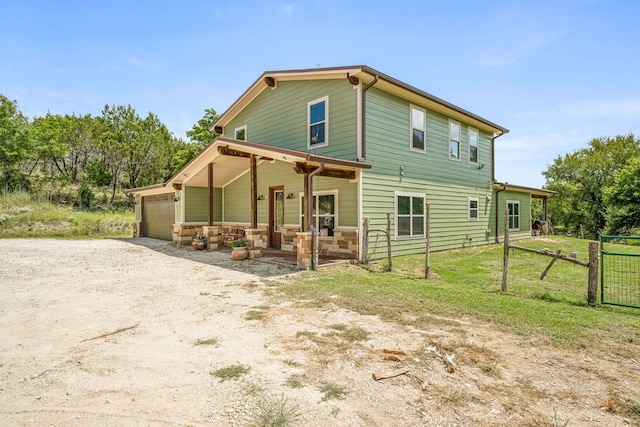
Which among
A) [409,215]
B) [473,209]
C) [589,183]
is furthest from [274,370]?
[589,183]

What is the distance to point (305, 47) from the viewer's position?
37.2 ft

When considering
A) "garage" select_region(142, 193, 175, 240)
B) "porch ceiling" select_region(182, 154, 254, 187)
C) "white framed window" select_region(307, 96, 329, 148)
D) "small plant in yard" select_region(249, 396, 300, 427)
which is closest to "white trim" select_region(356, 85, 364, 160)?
"white framed window" select_region(307, 96, 329, 148)


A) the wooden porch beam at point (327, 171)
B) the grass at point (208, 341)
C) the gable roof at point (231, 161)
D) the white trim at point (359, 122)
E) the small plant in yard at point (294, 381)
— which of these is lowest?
the grass at point (208, 341)

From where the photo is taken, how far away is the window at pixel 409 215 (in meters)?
10.5

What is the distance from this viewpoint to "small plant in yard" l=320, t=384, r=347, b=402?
2.60 meters

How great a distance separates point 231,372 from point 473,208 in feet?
44.2

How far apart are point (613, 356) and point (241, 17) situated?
10851mm

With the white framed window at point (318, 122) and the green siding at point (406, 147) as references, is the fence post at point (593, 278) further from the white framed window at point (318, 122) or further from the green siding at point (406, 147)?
the white framed window at point (318, 122)

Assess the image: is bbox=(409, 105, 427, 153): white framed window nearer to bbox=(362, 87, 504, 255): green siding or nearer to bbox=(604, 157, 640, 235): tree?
bbox=(362, 87, 504, 255): green siding

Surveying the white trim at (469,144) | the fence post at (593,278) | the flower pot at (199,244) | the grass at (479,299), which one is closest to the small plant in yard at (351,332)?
the grass at (479,299)

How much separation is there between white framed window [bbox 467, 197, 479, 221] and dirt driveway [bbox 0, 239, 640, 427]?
10.6m

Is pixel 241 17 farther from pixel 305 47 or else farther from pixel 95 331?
pixel 95 331

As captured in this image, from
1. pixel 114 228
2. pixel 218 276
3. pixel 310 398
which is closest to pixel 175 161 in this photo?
pixel 114 228

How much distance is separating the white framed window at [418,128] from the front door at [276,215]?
501 cm
